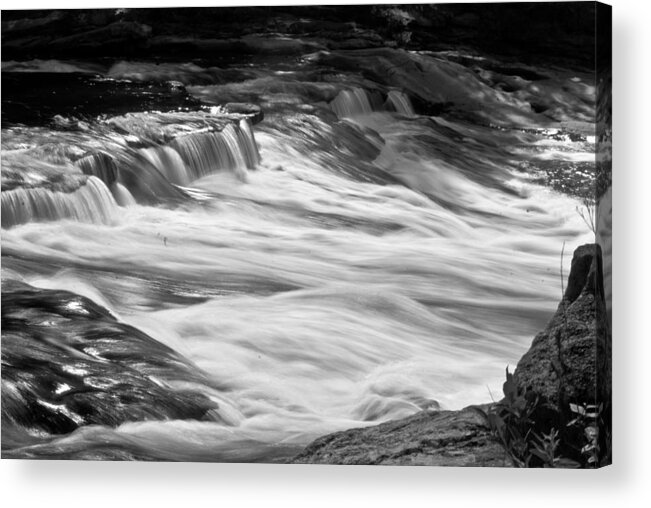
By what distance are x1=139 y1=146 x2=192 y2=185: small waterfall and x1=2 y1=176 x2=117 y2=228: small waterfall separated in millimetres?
211

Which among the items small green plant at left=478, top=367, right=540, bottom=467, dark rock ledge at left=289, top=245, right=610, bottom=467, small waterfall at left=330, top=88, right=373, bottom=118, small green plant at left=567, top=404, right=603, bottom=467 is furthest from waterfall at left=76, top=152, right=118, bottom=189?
small green plant at left=567, top=404, right=603, bottom=467

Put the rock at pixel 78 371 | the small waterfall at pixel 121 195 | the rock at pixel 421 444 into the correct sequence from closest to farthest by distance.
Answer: the rock at pixel 421 444 → the rock at pixel 78 371 → the small waterfall at pixel 121 195

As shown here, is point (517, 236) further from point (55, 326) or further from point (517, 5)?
point (55, 326)

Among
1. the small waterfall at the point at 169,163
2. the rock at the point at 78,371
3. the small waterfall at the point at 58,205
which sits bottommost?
the rock at the point at 78,371

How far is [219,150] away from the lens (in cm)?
592

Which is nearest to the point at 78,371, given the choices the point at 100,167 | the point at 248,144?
the point at 100,167

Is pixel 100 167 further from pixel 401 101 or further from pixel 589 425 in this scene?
pixel 589 425

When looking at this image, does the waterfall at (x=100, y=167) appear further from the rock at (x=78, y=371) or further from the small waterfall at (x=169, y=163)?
the rock at (x=78, y=371)

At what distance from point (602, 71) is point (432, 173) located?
73cm

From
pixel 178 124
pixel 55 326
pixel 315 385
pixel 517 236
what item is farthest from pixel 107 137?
pixel 517 236

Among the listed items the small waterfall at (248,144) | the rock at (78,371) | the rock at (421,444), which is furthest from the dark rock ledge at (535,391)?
→ the small waterfall at (248,144)

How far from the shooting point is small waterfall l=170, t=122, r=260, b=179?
5.91 metres

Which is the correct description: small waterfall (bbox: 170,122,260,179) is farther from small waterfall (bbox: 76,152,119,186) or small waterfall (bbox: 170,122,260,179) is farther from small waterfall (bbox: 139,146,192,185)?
small waterfall (bbox: 76,152,119,186)

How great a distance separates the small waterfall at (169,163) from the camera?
5.90m
